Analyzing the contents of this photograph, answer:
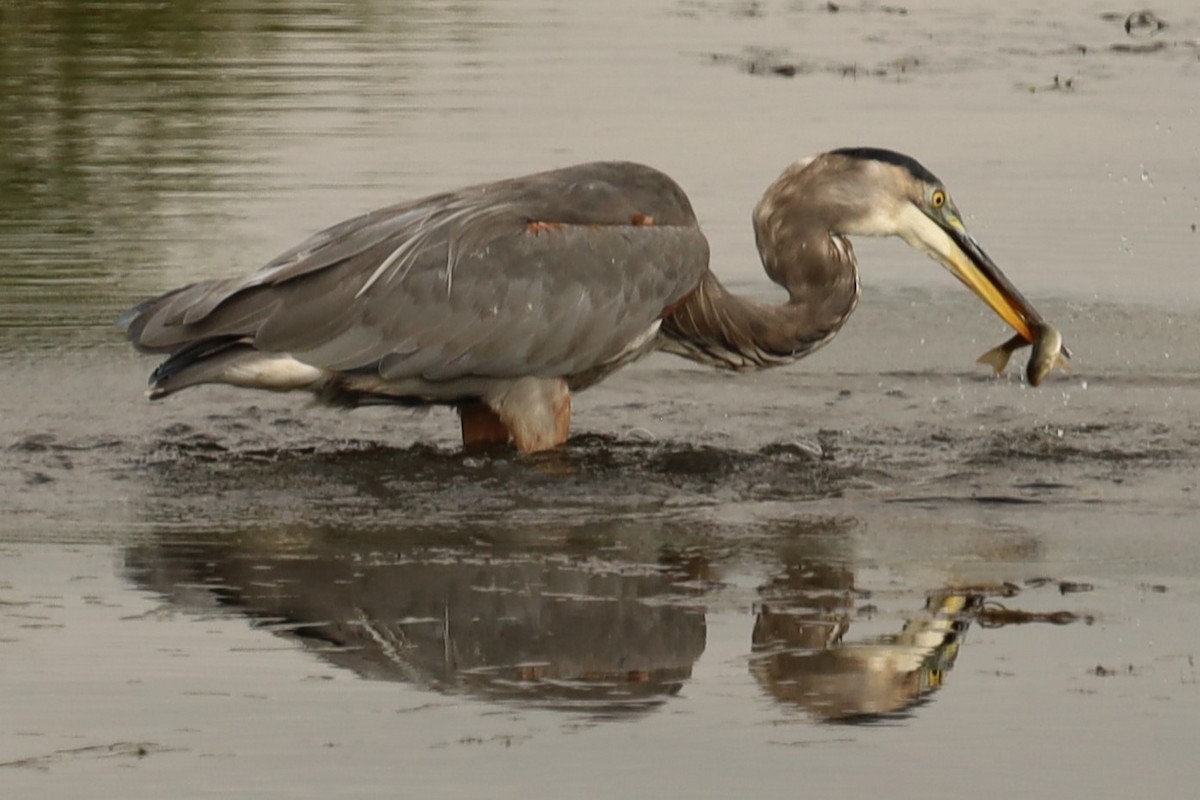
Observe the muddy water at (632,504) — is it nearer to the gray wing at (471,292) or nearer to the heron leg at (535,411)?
the heron leg at (535,411)

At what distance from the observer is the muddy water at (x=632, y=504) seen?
4.93 meters

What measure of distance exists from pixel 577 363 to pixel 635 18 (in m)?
11.3

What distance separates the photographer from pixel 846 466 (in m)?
7.81

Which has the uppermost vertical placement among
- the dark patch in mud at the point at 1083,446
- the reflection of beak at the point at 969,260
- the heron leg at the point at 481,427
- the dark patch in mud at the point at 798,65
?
the reflection of beak at the point at 969,260

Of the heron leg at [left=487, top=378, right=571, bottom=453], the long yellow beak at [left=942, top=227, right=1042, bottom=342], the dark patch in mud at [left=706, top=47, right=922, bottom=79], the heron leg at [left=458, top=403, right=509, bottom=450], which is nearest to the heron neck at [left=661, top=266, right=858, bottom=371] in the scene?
the long yellow beak at [left=942, top=227, right=1042, bottom=342]

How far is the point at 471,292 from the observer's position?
7957 mm

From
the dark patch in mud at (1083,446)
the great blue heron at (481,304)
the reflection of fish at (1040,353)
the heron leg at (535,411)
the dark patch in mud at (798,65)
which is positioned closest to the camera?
the great blue heron at (481,304)

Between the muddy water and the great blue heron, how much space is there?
272 millimetres

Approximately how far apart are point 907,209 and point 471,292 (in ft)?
5.08

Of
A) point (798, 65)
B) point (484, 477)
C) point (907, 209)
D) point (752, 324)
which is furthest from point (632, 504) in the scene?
point (798, 65)

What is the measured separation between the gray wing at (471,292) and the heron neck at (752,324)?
28 cm

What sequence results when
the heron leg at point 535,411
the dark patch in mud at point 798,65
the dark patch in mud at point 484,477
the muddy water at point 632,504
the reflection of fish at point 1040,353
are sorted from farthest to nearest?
the dark patch in mud at point 798,65 → the reflection of fish at point 1040,353 → the heron leg at point 535,411 → the dark patch in mud at point 484,477 → the muddy water at point 632,504

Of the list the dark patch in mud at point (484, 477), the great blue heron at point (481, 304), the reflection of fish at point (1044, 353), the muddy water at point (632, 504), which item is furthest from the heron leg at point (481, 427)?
the reflection of fish at point (1044, 353)

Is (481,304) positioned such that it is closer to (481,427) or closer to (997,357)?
(481,427)
